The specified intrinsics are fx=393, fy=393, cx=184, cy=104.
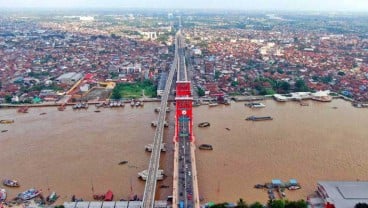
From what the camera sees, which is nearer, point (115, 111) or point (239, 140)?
point (239, 140)

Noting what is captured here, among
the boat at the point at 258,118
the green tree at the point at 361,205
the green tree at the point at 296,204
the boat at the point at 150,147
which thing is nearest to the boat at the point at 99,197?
the boat at the point at 150,147

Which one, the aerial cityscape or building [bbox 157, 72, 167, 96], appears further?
building [bbox 157, 72, 167, 96]

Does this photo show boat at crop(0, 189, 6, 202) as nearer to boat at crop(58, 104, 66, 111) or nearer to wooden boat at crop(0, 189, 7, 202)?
wooden boat at crop(0, 189, 7, 202)

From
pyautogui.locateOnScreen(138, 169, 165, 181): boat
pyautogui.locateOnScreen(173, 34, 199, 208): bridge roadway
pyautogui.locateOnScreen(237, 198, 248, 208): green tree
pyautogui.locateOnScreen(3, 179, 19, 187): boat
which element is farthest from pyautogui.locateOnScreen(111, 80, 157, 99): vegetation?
pyautogui.locateOnScreen(237, 198, 248, 208): green tree

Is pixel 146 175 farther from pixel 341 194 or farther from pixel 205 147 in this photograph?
pixel 341 194

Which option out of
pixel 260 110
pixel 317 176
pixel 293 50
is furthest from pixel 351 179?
pixel 293 50

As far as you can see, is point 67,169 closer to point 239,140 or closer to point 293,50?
point 239,140
